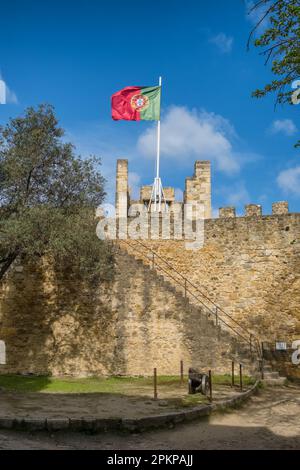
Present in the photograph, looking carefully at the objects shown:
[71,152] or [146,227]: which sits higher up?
[71,152]

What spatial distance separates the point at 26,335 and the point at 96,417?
9.14 metres

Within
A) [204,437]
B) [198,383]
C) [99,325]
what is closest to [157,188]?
[99,325]

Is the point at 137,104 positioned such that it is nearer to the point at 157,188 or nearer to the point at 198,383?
the point at 157,188

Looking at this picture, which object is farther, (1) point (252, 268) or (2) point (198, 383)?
(1) point (252, 268)

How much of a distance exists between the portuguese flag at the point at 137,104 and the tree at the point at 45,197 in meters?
7.52

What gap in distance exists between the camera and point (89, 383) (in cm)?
1688

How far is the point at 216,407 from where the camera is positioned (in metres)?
12.1

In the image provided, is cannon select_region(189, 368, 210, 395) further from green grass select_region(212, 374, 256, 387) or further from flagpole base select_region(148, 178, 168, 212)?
flagpole base select_region(148, 178, 168, 212)

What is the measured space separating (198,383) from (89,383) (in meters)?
4.78

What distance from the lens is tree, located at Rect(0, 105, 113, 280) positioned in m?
15.5

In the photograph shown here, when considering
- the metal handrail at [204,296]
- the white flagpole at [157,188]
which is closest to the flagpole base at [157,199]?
the white flagpole at [157,188]

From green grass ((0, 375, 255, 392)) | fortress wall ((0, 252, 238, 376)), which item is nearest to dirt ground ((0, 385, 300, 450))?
green grass ((0, 375, 255, 392))
